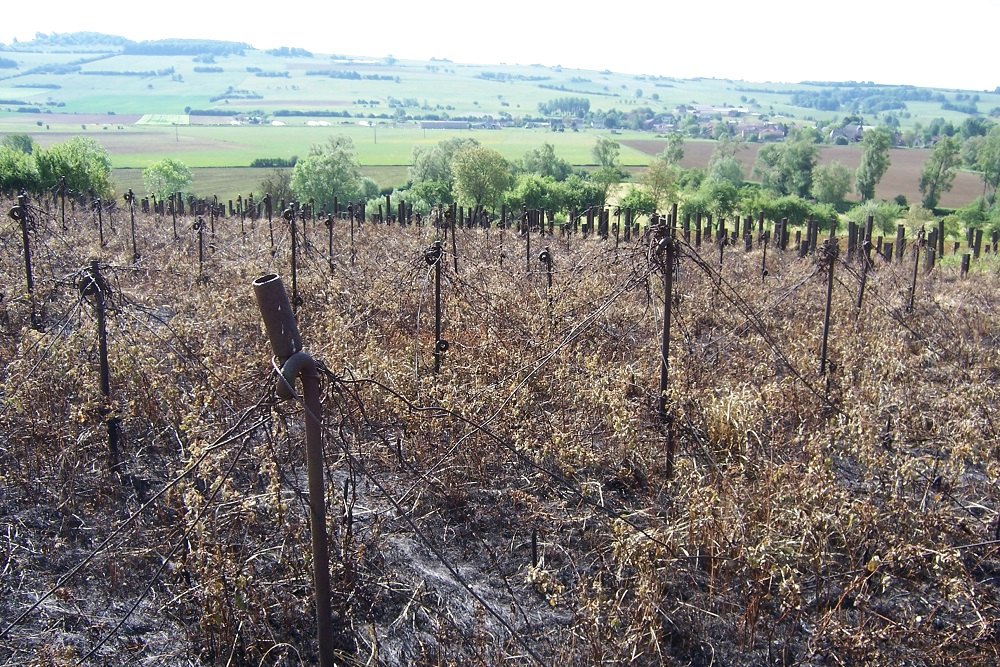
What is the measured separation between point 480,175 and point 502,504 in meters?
34.5

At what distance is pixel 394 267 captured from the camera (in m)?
13.4

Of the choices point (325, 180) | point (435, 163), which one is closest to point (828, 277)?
point (325, 180)

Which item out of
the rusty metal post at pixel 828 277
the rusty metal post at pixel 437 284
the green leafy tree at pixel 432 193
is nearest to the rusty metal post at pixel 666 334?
the rusty metal post at pixel 437 284

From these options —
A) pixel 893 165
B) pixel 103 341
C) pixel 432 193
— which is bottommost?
pixel 432 193

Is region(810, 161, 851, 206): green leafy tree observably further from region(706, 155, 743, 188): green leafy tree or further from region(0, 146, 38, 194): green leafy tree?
region(0, 146, 38, 194): green leafy tree

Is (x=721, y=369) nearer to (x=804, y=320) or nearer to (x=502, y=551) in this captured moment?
(x=804, y=320)

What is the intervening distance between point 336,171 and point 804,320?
124 feet

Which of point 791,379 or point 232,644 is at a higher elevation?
point 791,379

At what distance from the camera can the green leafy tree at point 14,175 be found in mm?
30047

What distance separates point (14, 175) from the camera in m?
30.3

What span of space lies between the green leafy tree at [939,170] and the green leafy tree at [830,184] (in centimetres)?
644

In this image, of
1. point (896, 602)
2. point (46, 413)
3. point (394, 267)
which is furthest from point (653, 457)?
point (394, 267)

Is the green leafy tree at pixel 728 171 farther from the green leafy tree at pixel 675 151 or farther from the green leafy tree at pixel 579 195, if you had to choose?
the green leafy tree at pixel 579 195

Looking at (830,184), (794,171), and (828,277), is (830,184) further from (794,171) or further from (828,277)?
(828,277)
